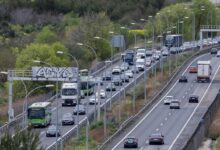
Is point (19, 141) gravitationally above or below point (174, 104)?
above

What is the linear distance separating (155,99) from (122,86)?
21.8ft

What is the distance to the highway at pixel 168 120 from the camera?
81438 millimetres

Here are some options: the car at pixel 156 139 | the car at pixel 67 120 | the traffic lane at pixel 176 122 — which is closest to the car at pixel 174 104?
the traffic lane at pixel 176 122

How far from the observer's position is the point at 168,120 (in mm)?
94062

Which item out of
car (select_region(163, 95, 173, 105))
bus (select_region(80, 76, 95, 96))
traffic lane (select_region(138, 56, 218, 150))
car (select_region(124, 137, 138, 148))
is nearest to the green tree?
bus (select_region(80, 76, 95, 96))

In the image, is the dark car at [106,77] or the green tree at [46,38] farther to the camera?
the green tree at [46,38]

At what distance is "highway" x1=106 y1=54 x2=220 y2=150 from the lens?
81.4 metres

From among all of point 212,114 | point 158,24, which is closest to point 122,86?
point 212,114

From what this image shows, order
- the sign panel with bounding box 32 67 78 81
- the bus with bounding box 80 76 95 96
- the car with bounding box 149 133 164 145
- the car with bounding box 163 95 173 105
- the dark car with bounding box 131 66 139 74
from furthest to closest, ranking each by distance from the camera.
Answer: the dark car with bounding box 131 66 139 74 < the car with bounding box 163 95 173 105 < the bus with bounding box 80 76 95 96 < the sign panel with bounding box 32 67 78 81 < the car with bounding box 149 133 164 145

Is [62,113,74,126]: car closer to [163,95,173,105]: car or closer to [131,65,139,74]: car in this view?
Result: [163,95,173,105]: car

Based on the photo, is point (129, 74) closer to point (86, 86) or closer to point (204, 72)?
point (204, 72)

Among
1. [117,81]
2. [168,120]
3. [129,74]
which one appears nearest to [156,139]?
[168,120]

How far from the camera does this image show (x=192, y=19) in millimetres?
158375

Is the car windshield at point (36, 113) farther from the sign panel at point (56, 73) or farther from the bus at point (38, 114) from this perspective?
the sign panel at point (56, 73)
